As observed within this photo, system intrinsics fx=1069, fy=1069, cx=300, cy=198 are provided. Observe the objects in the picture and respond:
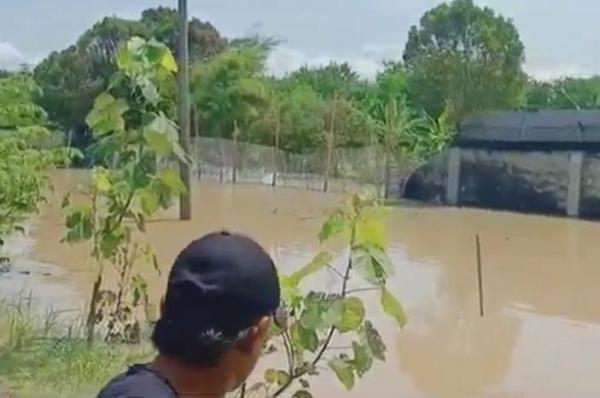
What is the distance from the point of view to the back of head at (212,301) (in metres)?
1.40

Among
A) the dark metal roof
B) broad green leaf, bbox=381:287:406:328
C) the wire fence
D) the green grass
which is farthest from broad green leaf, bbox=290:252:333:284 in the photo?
the wire fence

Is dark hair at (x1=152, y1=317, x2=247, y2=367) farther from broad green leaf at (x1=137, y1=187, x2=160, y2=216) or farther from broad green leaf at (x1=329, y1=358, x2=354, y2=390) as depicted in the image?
broad green leaf at (x1=137, y1=187, x2=160, y2=216)

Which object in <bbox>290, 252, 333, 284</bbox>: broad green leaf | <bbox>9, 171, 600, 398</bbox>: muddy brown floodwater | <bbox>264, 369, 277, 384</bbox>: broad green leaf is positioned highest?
<bbox>290, 252, 333, 284</bbox>: broad green leaf

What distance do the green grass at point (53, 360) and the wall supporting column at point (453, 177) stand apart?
21.7m

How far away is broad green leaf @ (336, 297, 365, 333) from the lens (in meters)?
4.04

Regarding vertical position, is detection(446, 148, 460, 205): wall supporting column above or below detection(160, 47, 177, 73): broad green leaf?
below

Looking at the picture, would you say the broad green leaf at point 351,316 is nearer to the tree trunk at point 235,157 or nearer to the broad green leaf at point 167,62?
the broad green leaf at point 167,62

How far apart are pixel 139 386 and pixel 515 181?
26.6m

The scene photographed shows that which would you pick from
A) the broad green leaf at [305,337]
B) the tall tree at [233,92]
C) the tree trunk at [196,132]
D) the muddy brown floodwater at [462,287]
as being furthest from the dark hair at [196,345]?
the tree trunk at [196,132]

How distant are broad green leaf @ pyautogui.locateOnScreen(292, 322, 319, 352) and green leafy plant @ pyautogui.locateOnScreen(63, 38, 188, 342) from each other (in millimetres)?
1528

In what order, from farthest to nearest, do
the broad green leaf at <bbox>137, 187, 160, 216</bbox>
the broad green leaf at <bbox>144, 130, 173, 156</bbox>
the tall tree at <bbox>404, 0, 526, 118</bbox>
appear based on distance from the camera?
the tall tree at <bbox>404, 0, 526, 118</bbox>, the broad green leaf at <bbox>137, 187, 160, 216</bbox>, the broad green leaf at <bbox>144, 130, 173, 156</bbox>

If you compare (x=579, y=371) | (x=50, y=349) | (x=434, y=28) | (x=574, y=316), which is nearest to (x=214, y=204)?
(x=574, y=316)

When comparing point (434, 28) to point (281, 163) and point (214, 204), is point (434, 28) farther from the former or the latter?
point (214, 204)

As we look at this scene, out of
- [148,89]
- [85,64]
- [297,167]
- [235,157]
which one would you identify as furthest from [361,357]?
[85,64]
